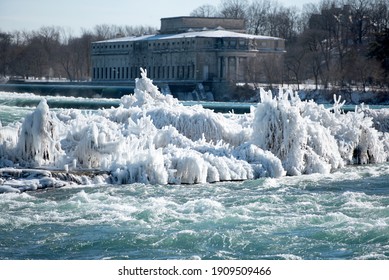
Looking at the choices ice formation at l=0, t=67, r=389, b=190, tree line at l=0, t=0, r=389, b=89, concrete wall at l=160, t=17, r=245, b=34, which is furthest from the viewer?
concrete wall at l=160, t=17, r=245, b=34

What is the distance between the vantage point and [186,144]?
1241 inches

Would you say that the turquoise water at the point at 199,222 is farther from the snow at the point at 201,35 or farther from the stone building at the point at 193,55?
the snow at the point at 201,35

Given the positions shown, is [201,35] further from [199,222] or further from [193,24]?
[199,222]

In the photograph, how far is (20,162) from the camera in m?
29.5

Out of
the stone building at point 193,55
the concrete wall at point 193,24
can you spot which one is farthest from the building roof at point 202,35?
the concrete wall at point 193,24

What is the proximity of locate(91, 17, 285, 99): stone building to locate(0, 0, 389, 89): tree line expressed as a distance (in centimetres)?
319

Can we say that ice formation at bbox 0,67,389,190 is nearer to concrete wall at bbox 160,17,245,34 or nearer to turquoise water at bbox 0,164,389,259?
turquoise water at bbox 0,164,389,259

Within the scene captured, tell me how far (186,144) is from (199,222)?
911cm

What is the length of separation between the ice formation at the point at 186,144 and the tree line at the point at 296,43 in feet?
158

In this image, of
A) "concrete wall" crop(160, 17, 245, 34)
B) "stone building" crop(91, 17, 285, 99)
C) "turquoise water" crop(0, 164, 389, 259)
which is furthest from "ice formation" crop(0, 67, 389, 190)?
"concrete wall" crop(160, 17, 245, 34)

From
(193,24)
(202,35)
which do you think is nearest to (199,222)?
(202,35)

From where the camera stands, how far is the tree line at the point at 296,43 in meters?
98.8

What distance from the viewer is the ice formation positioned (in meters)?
29.0
